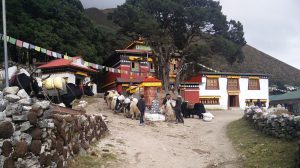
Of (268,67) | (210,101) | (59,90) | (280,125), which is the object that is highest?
(268,67)

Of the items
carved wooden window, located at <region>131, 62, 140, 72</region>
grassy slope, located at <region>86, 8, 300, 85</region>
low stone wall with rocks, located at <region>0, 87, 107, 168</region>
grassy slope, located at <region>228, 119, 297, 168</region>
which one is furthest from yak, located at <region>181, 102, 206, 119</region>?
grassy slope, located at <region>86, 8, 300, 85</region>

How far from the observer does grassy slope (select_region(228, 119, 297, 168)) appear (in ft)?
36.2

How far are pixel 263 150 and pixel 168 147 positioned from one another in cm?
342

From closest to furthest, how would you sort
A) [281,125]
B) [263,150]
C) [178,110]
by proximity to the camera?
[263,150] → [281,125] → [178,110]

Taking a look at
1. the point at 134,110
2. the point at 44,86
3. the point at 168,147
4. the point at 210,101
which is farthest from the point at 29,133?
the point at 210,101

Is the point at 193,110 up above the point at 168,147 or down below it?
above

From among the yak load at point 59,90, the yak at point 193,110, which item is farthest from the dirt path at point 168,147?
the yak at point 193,110

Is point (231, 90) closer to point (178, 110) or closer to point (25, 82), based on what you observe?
point (178, 110)

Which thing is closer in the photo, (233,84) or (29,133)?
(29,133)

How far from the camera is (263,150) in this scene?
12.8 m

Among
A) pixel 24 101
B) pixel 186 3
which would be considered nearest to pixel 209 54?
pixel 186 3

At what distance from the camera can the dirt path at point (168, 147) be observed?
11562mm

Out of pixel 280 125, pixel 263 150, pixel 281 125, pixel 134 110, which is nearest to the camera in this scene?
pixel 263 150

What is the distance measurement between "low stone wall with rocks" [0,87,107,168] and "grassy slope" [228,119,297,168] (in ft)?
18.8
